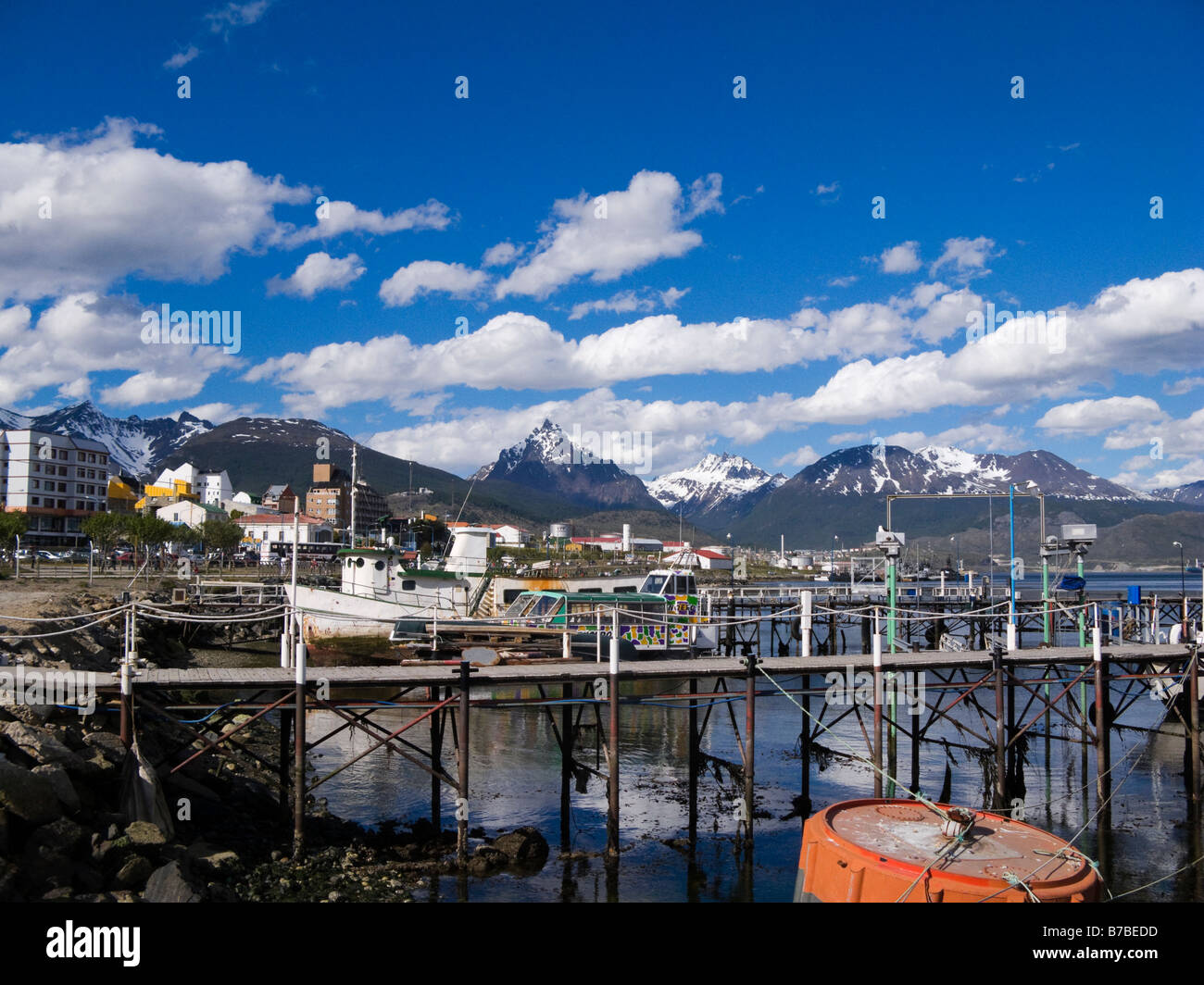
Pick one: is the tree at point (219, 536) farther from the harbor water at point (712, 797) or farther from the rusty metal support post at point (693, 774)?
the rusty metal support post at point (693, 774)

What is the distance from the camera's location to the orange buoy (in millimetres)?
9656

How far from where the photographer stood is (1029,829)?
37.6 ft

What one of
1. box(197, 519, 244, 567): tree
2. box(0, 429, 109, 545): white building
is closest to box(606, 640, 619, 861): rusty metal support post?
box(197, 519, 244, 567): tree

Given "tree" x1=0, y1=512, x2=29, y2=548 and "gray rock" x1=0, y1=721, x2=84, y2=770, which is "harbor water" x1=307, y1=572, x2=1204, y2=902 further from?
"tree" x1=0, y1=512, x2=29, y2=548

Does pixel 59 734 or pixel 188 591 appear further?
pixel 188 591

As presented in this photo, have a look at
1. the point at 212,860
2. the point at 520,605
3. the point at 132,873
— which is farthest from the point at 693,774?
the point at 520,605

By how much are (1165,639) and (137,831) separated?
3926 centimetres

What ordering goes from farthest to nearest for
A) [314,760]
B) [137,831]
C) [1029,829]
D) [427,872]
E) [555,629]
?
[555,629]
[314,760]
[427,872]
[137,831]
[1029,829]

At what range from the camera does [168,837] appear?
13.7 meters

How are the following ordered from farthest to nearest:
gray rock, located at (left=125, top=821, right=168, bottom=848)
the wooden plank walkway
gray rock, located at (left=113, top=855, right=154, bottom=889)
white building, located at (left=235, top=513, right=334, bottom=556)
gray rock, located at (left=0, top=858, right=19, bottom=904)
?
white building, located at (left=235, top=513, right=334, bottom=556) < the wooden plank walkway < gray rock, located at (left=125, top=821, right=168, bottom=848) < gray rock, located at (left=113, top=855, right=154, bottom=889) < gray rock, located at (left=0, top=858, right=19, bottom=904)

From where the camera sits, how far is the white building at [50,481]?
4336 inches

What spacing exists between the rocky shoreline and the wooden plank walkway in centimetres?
118

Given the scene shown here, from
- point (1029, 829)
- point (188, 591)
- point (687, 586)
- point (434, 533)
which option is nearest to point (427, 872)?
point (1029, 829)
